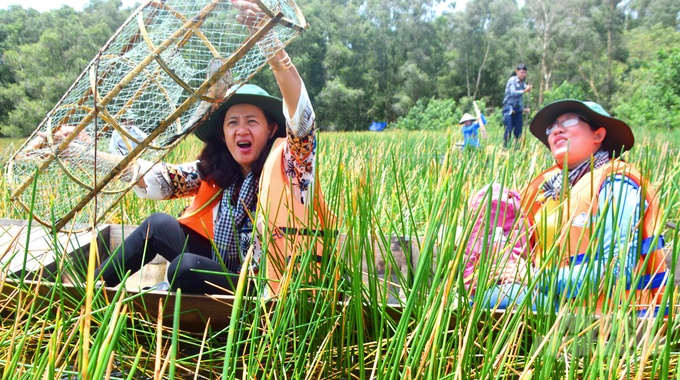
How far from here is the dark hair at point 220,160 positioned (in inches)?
75.0

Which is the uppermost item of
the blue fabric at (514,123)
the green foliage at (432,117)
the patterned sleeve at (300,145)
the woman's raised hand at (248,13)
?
the green foliage at (432,117)

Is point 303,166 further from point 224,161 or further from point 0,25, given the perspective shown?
point 0,25

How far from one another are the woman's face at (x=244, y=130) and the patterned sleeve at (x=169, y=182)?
345 mm

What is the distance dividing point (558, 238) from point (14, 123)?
24445 mm

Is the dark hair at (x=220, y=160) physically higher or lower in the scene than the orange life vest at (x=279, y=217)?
higher

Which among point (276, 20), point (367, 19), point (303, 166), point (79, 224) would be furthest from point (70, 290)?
point (367, 19)

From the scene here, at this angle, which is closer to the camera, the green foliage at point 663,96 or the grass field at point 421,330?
the grass field at point 421,330

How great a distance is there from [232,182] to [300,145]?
483 millimetres

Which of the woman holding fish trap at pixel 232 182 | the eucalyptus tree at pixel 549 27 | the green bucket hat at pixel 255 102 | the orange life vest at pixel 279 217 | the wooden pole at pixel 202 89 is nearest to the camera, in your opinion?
the orange life vest at pixel 279 217

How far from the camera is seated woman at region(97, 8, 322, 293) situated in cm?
149

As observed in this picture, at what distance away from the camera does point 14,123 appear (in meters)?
19.2

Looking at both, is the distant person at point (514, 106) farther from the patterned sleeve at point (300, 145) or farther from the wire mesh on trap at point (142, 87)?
the wire mesh on trap at point (142, 87)

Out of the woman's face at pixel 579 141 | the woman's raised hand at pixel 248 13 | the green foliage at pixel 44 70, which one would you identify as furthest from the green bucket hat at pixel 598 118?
the green foliage at pixel 44 70

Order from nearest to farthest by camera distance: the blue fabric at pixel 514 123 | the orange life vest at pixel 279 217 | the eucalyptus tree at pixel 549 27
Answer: the orange life vest at pixel 279 217 < the blue fabric at pixel 514 123 < the eucalyptus tree at pixel 549 27
